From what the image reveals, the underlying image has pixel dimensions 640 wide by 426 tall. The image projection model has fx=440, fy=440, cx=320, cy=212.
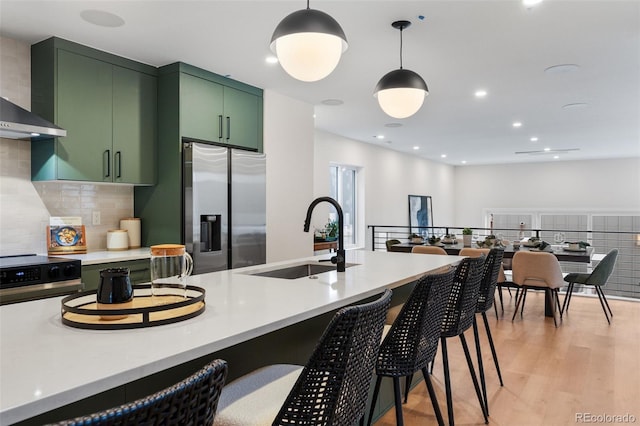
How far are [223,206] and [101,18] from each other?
5.76ft

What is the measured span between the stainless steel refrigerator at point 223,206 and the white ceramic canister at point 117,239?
1.86ft

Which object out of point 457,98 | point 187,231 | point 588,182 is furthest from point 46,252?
point 588,182

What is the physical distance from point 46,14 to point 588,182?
11.4 metres

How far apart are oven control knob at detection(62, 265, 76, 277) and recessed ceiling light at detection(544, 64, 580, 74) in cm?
415

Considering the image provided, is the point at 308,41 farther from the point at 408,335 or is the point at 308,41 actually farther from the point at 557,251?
the point at 557,251

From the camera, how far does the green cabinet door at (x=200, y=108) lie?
151 inches

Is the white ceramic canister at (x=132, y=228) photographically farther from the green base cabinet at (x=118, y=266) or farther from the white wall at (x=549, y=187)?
the white wall at (x=549, y=187)

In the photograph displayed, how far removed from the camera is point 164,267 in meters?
1.50

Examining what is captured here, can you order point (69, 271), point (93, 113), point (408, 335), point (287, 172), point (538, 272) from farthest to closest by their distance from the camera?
point (287, 172), point (538, 272), point (93, 113), point (69, 271), point (408, 335)

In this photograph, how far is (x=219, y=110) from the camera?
4145 millimetres

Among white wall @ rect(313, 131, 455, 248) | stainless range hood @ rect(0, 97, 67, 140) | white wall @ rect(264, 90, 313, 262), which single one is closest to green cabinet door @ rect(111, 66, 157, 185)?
stainless range hood @ rect(0, 97, 67, 140)

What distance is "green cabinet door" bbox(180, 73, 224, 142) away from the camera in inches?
151

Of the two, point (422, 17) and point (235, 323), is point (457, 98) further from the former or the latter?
point (235, 323)

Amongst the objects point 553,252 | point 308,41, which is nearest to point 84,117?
point 308,41
